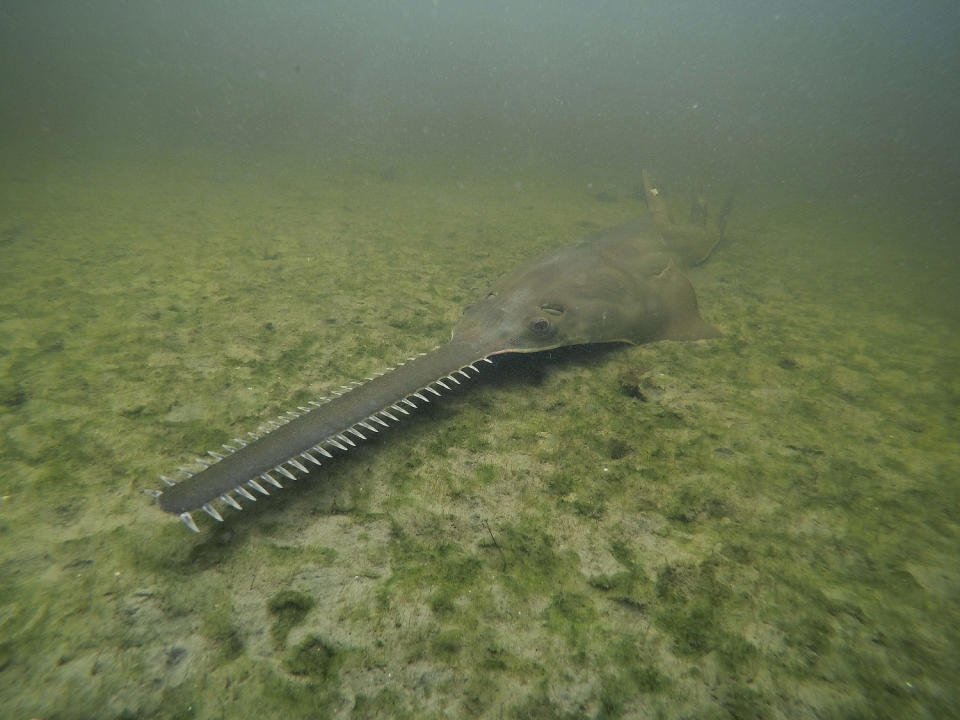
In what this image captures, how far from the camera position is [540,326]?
10.7ft

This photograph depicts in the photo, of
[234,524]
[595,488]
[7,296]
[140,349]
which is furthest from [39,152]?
[595,488]

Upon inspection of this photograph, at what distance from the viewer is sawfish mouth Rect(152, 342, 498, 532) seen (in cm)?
175

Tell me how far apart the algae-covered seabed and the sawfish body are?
235 mm

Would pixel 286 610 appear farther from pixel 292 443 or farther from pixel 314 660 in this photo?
pixel 292 443

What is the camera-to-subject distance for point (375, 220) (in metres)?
7.70

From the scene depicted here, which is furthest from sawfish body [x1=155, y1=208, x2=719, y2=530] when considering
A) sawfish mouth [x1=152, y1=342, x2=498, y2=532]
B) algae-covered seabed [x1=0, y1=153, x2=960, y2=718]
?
algae-covered seabed [x1=0, y1=153, x2=960, y2=718]

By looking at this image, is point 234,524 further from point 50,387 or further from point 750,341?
point 750,341

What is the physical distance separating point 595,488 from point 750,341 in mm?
2712

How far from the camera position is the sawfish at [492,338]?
1861 mm

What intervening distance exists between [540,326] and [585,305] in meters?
0.53

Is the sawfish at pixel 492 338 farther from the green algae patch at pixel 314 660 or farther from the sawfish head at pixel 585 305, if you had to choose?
the green algae patch at pixel 314 660

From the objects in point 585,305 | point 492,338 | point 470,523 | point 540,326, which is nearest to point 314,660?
point 470,523

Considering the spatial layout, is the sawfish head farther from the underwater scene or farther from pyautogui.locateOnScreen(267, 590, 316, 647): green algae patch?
pyautogui.locateOnScreen(267, 590, 316, 647): green algae patch

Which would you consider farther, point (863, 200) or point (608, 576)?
point (863, 200)
